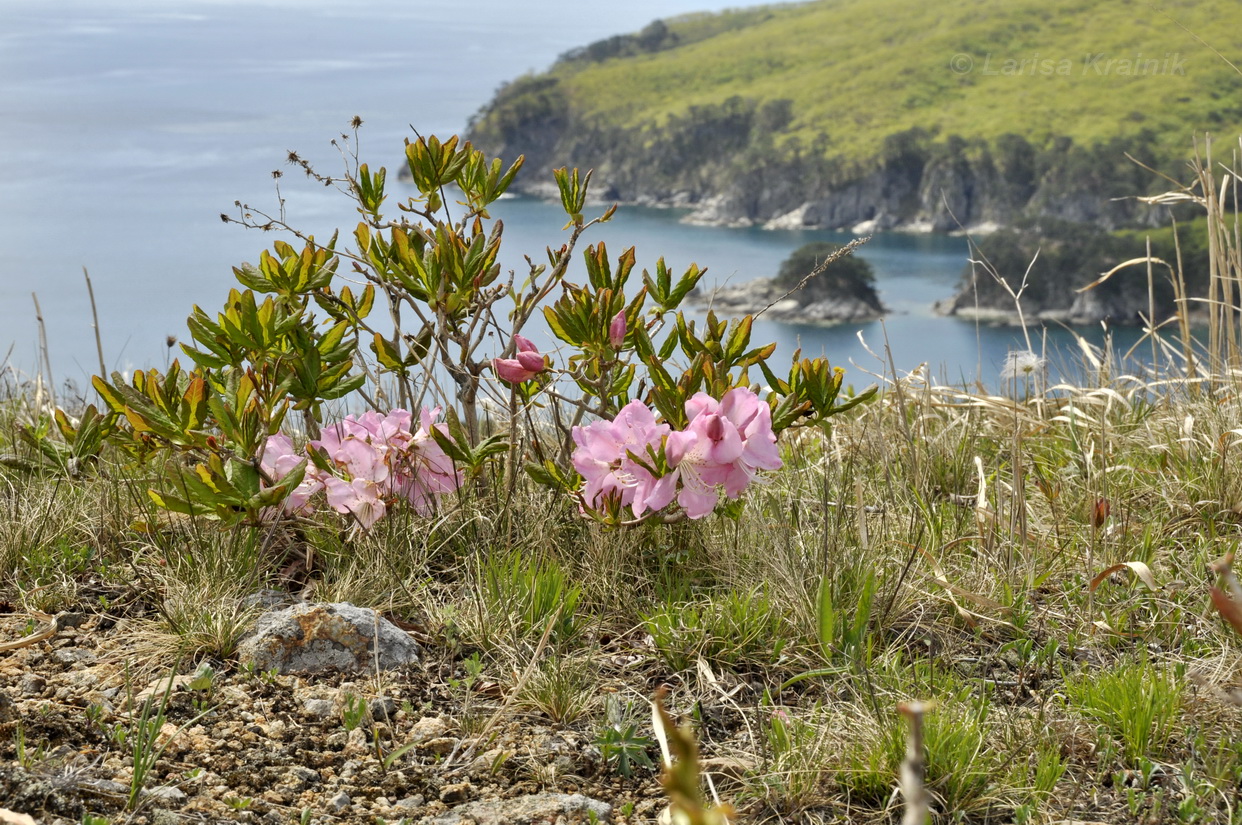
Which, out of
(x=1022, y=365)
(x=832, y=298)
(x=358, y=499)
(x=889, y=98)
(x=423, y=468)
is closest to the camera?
(x=358, y=499)

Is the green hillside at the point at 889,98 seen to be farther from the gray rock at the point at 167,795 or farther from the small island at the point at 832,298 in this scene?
the gray rock at the point at 167,795

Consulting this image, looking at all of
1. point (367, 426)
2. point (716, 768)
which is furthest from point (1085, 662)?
point (367, 426)

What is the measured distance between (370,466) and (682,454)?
25.0 inches

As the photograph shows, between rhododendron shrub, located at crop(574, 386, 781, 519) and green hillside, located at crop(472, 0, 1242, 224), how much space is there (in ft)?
199

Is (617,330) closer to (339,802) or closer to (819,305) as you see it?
(339,802)

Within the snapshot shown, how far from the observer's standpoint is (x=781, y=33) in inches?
3605

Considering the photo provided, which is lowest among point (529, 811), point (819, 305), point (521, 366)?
point (819, 305)

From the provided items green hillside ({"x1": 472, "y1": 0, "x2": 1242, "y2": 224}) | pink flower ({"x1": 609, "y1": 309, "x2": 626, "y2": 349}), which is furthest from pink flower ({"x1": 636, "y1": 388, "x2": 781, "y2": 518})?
green hillside ({"x1": 472, "y1": 0, "x2": 1242, "y2": 224})

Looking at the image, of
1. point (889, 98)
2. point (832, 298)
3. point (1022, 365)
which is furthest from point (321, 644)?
point (889, 98)

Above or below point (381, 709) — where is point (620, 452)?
above

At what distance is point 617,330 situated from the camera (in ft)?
6.01

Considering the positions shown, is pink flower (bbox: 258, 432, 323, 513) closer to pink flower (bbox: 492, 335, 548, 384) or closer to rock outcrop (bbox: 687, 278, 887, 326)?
pink flower (bbox: 492, 335, 548, 384)

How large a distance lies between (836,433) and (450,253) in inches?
61.9

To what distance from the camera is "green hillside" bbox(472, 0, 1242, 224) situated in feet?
212
